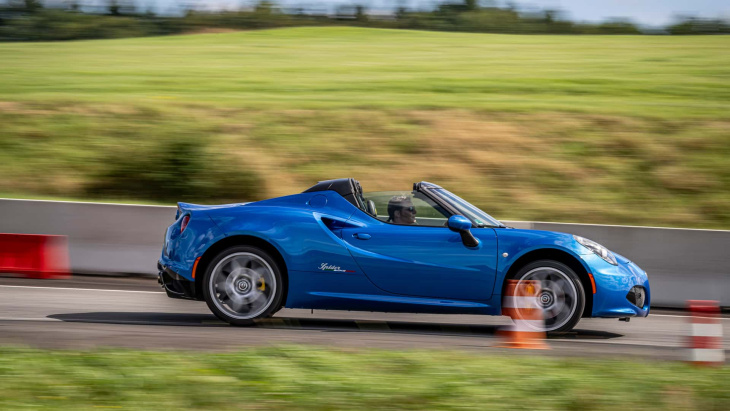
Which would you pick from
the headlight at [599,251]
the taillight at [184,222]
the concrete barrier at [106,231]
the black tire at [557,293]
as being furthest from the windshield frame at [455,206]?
the concrete barrier at [106,231]

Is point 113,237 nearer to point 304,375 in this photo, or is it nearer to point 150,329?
point 150,329

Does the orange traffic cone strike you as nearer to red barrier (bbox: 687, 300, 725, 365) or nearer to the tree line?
red barrier (bbox: 687, 300, 725, 365)

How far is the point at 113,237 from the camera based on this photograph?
10492 millimetres

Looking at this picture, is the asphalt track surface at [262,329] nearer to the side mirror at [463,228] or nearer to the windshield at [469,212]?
the side mirror at [463,228]

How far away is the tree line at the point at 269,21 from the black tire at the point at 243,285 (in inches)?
1156

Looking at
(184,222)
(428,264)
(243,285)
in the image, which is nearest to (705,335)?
(428,264)

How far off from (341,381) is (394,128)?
36.7 ft

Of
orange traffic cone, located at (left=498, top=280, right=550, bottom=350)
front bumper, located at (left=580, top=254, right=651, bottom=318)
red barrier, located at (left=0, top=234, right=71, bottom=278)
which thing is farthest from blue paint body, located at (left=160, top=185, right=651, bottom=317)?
red barrier, located at (left=0, top=234, right=71, bottom=278)

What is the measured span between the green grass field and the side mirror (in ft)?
4.49

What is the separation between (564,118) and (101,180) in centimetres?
871

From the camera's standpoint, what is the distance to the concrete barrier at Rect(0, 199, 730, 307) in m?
9.45

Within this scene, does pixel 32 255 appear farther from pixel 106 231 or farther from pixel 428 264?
pixel 428 264

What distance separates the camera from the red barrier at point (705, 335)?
17.3ft

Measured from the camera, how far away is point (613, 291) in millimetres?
6840
